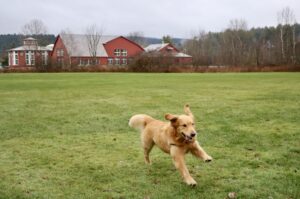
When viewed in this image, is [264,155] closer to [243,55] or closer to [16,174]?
[16,174]

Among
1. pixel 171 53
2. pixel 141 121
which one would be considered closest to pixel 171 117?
pixel 141 121

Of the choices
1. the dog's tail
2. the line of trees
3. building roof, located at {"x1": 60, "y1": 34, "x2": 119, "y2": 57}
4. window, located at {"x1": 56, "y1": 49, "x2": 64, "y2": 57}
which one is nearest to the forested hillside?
the line of trees

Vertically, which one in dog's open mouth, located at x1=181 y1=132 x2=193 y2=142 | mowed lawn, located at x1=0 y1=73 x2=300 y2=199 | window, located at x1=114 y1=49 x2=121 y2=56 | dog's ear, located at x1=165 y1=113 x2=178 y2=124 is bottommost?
mowed lawn, located at x1=0 y1=73 x2=300 y2=199

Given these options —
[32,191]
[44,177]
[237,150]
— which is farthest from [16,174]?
[237,150]

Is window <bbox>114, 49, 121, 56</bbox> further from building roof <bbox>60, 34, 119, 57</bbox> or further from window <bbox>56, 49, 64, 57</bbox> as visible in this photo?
window <bbox>56, 49, 64, 57</bbox>

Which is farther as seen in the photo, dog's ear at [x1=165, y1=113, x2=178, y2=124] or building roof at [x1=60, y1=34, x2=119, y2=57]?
building roof at [x1=60, y1=34, x2=119, y2=57]

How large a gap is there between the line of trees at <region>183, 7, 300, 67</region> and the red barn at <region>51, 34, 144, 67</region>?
50.9 ft

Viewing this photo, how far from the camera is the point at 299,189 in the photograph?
504 cm

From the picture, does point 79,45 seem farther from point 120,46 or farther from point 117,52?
point 120,46

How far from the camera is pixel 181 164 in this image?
205 inches

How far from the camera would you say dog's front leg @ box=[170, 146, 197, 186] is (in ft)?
16.9

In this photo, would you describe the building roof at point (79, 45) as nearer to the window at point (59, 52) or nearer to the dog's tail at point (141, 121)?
the window at point (59, 52)

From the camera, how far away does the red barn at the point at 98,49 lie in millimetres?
82938

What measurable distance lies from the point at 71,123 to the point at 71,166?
179 inches
